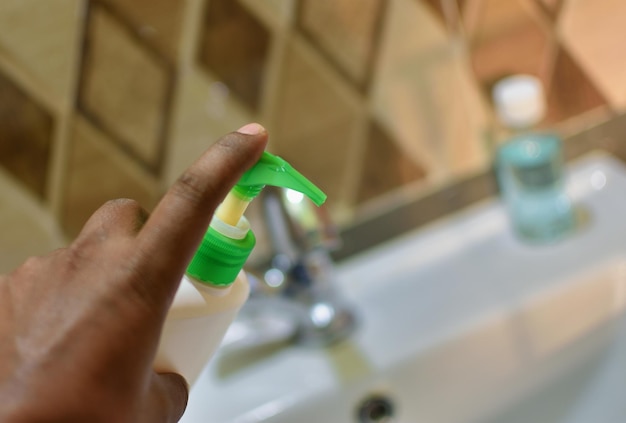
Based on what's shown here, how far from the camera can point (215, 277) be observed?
0.95ft

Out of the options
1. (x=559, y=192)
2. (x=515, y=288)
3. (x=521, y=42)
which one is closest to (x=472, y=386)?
(x=515, y=288)

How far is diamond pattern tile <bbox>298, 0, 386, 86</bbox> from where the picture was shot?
0.53 meters

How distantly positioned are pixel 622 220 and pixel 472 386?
22cm

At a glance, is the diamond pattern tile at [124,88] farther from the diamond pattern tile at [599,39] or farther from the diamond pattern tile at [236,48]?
the diamond pattern tile at [599,39]

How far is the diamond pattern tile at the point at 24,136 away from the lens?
0.46 meters

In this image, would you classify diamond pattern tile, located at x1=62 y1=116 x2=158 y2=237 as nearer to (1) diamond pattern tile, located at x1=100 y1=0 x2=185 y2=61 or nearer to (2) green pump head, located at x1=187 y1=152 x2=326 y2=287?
(1) diamond pattern tile, located at x1=100 y1=0 x2=185 y2=61

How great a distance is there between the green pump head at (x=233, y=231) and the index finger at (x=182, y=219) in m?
0.04

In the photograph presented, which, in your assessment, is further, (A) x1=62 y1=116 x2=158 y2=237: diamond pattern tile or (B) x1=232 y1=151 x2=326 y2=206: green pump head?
(A) x1=62 y1=116 x2=158 y2=237: diamond pattern tile

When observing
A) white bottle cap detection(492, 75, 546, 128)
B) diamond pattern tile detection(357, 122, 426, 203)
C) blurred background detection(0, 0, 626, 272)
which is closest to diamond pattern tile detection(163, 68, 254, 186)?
blurred background detection(0, 0, 626, 272)

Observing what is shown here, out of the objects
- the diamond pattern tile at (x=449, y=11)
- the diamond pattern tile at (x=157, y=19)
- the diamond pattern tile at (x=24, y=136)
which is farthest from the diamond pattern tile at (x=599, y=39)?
the diamond pattern tile at (x=24, y=136)

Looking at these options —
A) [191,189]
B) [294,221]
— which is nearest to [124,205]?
[191,189]

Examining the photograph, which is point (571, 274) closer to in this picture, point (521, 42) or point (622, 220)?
point (622, 220)

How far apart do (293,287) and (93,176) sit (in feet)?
0.57

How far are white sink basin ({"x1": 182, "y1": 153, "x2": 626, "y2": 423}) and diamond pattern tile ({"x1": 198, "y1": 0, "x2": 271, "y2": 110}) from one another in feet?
0.65
